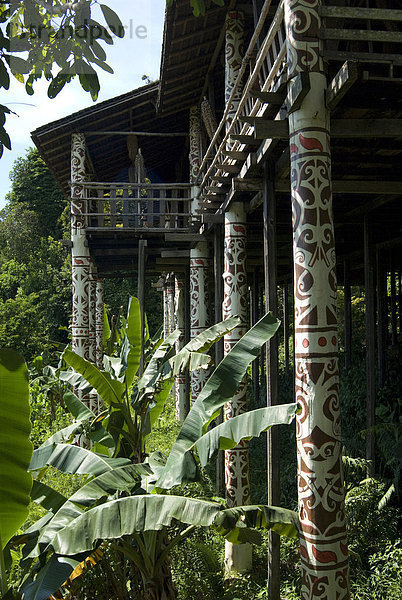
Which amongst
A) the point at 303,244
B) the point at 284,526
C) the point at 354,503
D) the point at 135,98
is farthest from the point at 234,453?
the point at 135,98

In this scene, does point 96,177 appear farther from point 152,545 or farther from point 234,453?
point 152,545

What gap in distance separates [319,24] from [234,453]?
17.6 feet

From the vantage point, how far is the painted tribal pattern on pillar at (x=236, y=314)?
25.0 feet

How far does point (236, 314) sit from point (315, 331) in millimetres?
3750

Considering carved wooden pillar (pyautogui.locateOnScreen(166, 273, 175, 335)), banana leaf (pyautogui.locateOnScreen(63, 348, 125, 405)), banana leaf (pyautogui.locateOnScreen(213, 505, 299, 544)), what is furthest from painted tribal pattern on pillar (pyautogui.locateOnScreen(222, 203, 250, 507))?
carved wooden pillar (pyautogui.locateOnScreen(166, 273, 175, 335))

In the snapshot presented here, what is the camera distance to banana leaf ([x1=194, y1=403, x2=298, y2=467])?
386 cm

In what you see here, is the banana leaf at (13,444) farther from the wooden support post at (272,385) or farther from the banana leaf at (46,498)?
the wooden support post at (272,385)

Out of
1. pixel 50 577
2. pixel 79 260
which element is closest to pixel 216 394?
pixel 50 577

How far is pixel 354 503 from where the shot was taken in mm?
7027

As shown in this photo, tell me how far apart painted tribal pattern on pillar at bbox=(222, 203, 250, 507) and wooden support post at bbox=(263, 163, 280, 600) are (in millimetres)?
1872

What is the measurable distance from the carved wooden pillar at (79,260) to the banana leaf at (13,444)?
9.08 meters

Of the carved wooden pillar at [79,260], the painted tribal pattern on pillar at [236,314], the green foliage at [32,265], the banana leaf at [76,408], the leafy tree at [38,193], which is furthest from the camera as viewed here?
the leafy tree at [38,193]

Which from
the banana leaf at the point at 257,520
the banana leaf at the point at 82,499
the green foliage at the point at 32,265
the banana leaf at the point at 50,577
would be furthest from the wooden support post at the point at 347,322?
the green foliage at the point at 32,265

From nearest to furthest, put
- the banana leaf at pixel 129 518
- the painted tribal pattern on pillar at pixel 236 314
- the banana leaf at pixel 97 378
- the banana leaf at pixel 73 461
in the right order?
the banana leaf at pixel 129 518 < the banana leaf at pixel 73 461 < the banana leaf at pixel 97 378 < the painted tribal pattern on pillar at pixel 236 314
